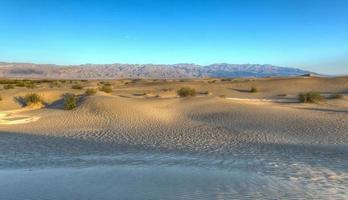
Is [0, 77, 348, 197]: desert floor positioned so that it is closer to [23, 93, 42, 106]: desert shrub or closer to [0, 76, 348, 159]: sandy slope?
[0, 76, 348, 159]: sandy slope

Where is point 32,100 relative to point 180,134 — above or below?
above

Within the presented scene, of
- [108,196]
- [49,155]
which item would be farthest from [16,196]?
[49,155]

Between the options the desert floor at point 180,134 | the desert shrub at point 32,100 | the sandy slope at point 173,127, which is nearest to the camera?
the desert floor at point 180,134

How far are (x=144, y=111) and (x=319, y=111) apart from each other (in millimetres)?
9752

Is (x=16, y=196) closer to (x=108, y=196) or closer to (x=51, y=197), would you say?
(x=51, y=197)

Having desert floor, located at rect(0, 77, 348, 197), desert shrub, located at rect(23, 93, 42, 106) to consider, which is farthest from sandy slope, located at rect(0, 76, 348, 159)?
desert shrub, located at rect(23, 93, 42, 106)

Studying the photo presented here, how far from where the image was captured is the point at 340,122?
63.5ft

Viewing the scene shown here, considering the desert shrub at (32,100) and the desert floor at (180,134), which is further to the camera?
the desert shrub at (32,100)

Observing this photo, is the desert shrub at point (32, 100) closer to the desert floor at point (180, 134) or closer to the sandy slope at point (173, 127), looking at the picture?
the desert floor at point (180, 134)

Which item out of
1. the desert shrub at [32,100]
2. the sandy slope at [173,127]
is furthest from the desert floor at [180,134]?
the desert shrub at [32,100]

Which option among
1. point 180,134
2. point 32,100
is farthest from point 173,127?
point 32,100

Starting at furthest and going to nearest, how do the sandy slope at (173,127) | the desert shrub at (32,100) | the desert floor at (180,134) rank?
the desert shrub at (32,100) < the sandy slope at (173,127) < the desert floor at (180,134)

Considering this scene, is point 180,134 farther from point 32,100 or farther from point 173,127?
point 32,100

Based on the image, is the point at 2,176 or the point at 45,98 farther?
the point at 45,98
